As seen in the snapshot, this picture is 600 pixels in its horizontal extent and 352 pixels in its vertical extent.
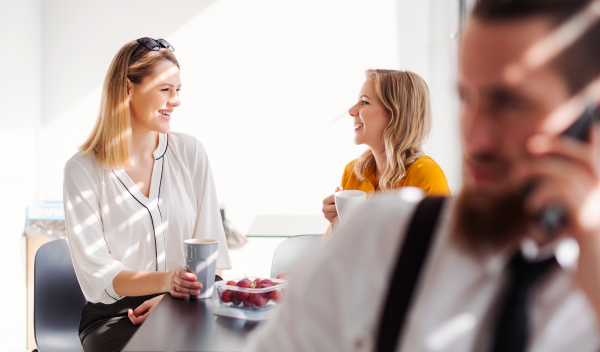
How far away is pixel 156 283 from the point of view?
1.63 meters

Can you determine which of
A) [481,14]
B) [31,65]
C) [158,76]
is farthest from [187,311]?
[31,65]

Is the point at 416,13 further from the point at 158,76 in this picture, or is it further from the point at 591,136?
the point at 591,136

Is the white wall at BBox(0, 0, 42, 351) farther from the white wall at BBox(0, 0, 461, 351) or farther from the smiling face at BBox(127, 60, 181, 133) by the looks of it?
the smiling face at BBox(127, 60, 181, 133)

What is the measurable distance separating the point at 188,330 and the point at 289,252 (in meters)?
1.24

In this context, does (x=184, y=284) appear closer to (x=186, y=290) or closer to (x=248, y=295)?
(x=186, y=290)

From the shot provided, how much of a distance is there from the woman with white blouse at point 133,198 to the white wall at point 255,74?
4.98 feet

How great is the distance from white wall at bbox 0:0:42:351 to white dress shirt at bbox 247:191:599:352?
2989 millimetres

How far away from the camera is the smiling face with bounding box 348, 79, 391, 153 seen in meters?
2.31

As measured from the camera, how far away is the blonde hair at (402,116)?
7.39 ft

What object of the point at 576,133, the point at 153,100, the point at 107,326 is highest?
the point at 153,100

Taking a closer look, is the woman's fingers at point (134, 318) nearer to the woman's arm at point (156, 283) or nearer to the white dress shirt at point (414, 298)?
the woman's arm at point (156, 283)

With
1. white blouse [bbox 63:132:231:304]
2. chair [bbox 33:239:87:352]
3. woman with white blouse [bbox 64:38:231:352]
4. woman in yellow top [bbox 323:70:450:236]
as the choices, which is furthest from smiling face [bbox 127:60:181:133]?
woman in yellow top [bbox 323:70:450:236]

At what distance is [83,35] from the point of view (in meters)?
3.63

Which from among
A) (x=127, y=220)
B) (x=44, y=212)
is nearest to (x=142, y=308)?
(x=127, y=220)
